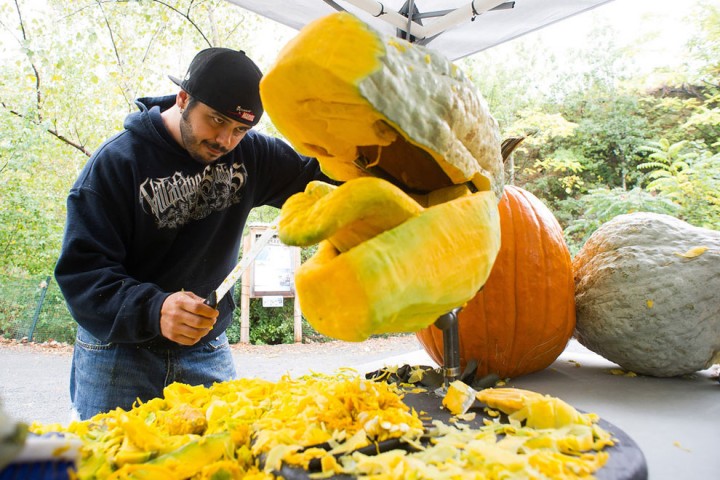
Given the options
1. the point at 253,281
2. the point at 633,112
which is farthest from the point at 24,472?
the point at 633,112

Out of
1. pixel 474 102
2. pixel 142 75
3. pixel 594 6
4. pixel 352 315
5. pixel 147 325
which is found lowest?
pixel 147 325

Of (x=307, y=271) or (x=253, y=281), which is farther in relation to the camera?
(x=253, y=281)

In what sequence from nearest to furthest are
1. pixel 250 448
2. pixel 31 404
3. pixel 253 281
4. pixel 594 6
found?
pixel 250 448 → pixel 594 6 → pixel 31 404 → pixel 253 281

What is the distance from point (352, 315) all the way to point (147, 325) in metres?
1.07

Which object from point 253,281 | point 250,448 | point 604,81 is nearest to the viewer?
point 250,448

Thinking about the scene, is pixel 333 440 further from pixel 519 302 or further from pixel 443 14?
pixel 443 14

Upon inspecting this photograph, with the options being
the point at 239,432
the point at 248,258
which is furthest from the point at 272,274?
the point at 239,432

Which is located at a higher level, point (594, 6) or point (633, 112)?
point (633, 112)

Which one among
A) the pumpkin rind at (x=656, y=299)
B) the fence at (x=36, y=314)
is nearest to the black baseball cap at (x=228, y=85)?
the pumpkin rind at (x=656, y=299)

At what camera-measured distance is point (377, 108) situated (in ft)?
1.41

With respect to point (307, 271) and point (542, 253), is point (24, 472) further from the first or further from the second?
point (542, 253)

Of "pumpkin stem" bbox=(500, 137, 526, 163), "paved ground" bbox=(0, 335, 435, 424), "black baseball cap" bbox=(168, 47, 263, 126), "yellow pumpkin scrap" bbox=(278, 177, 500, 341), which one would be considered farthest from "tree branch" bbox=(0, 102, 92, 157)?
"yellow pumpkin scrap" bbox=(278, 177, 500, 341)

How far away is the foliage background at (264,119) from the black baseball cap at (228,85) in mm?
4098

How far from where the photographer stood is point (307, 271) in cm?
45
